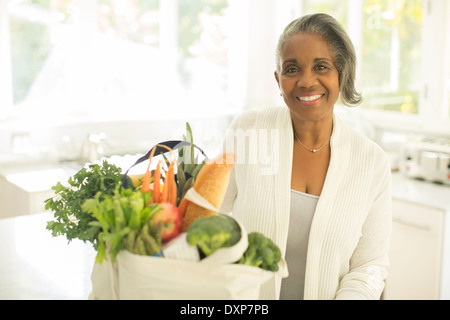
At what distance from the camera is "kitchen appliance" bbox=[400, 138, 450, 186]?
3033 millimetres

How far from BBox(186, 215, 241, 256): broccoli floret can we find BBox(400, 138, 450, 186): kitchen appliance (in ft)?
8.35

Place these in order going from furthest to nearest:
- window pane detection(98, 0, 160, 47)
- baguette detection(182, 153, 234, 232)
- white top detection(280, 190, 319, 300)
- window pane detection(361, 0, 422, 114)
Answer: window pane detection(98, 0, 160, 47)
window pane detection(361, 0, 422, 114)
white top detection(280, 190, 319, 300)
baguette detection(182, 153, 234, 232)

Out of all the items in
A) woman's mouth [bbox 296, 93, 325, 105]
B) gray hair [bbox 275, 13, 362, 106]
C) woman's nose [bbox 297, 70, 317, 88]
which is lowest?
woman's mouth [bbox 296, 93, 325, 105]

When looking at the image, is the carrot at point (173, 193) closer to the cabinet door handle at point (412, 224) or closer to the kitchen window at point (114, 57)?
the cabinet door handle at point (412, 224)

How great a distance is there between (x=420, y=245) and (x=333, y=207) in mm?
1691

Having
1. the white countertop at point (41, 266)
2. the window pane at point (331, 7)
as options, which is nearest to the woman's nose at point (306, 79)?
the white countertop at point (41, 266)

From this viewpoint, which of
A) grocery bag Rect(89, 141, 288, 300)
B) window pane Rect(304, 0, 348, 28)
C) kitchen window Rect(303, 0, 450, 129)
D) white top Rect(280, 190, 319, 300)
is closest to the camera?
grocery bag Rect(89, 141, 288, 300)

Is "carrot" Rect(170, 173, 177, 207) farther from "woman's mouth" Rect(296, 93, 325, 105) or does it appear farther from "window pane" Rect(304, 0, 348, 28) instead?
"window pane" Rect(304, 0, 348, 28)

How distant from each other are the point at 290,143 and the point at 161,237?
0.72 m

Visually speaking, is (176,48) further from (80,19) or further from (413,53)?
(413,53)

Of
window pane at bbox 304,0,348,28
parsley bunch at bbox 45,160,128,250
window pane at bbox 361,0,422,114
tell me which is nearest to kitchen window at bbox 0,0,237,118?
window pane at bbox 304,0,348,28

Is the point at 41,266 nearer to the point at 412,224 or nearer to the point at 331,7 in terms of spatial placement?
the point at 412,224

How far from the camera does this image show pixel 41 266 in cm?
134

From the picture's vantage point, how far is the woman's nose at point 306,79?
4.11 feet
